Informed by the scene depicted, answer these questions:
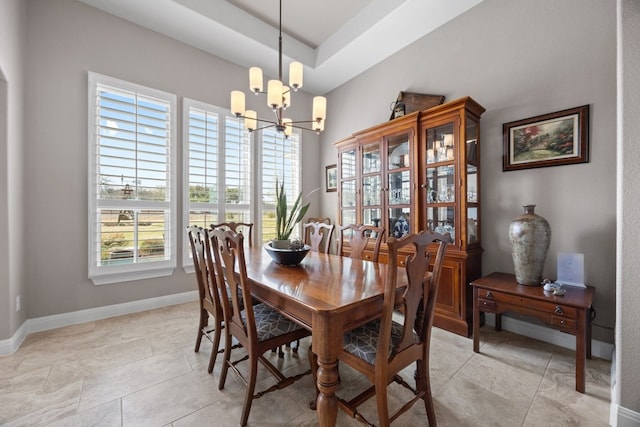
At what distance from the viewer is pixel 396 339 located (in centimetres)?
142

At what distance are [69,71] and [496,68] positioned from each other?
4260 millimetres

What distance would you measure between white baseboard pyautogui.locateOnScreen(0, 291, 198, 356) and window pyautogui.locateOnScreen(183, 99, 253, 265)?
540mm

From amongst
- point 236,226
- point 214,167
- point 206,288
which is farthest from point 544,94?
point 214,167

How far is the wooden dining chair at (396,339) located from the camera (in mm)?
1167

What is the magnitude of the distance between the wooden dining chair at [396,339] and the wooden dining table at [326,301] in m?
0.10

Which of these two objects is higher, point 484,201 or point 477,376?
point 484,201

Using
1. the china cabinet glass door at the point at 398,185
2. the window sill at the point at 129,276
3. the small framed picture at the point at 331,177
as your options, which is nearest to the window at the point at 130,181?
the window sill at the point at 129,276

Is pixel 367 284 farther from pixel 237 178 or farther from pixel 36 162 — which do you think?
pixel 36 162

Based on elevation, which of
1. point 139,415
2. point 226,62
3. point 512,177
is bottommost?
point 139,415

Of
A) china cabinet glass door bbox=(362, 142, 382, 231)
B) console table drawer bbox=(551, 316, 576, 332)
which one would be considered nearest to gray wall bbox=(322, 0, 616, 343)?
console table drawer bbox=(551, 316, 576, 332)

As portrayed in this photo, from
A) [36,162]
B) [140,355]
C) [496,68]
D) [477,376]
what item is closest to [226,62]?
[36,162]

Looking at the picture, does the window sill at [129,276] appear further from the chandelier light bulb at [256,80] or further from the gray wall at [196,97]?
the chandelier light bulb at [256,80]

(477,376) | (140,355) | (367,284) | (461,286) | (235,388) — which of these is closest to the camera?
(367,284)

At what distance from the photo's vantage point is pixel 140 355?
84.0 inches
